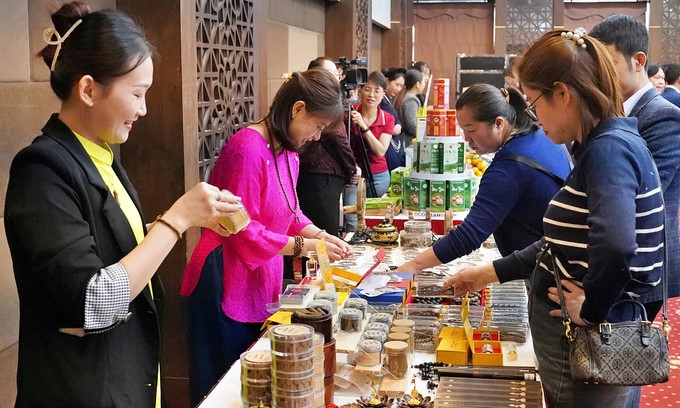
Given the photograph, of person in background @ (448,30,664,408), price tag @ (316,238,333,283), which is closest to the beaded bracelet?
price tag @ (316,238,333,283)

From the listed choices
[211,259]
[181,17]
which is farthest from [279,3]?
[211,259]

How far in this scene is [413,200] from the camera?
443 cm

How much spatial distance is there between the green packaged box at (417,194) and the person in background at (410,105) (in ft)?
10.9

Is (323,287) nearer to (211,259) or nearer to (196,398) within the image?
(211,259)

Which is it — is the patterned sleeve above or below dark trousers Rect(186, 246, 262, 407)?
above

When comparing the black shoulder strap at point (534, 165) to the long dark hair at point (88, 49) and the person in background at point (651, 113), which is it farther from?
the long dark hair at point (88, 49)

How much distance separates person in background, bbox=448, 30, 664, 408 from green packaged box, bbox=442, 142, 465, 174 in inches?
93.0

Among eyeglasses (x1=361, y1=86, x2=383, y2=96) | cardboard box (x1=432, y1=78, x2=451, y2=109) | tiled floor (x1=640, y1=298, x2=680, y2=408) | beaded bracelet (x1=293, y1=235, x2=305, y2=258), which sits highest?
eyeglasses (x1=361, y1=86, x2=383, y2=96)

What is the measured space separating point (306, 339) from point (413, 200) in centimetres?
288

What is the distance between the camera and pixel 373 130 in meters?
6.19

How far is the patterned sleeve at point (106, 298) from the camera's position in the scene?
150 cm

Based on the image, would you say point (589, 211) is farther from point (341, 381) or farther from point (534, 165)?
point (534, 165)

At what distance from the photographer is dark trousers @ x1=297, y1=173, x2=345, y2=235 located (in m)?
4.58

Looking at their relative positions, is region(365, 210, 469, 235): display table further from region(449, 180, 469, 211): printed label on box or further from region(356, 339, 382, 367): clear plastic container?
region(356, 339, 382, 367): clear plastic container
